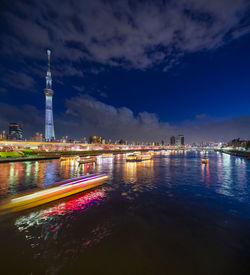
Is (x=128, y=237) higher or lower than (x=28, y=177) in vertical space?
higher

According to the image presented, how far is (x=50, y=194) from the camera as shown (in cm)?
1219

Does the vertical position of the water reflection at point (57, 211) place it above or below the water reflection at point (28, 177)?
above

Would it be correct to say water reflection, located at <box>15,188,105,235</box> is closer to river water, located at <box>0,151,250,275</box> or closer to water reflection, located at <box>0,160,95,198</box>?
river water, located at <box>0,151,250,275</box>

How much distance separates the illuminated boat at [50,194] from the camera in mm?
10188

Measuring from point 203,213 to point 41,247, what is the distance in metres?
10.6

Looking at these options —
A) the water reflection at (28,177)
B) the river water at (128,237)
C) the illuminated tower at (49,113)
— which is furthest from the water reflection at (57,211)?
the illuminated tower at (49,113)

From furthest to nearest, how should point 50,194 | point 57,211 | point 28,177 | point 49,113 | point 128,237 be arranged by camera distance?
point 49,113 → point 28,177 → point 50,194 → point 57,211 → point 128,237

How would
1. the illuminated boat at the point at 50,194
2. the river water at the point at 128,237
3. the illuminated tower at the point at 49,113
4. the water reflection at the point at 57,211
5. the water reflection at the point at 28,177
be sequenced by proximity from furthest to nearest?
the illuminated tower at the point at 49,113 < the water reflection at the point at 28,177 < the illuminated boat at the point at 50,194 < the water reflection at the point at 57,211 < the river water at the point at 128,237

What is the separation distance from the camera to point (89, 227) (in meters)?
8.31

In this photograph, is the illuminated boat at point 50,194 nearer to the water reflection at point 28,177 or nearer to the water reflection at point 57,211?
the water reflection at point 57,211

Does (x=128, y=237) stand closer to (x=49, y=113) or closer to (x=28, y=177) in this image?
(x=28, y=177)

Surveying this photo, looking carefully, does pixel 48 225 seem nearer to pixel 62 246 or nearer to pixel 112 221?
pixel 62 246

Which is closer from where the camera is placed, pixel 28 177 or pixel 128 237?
pixel 128 237

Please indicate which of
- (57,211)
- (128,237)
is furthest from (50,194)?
(128,237)
